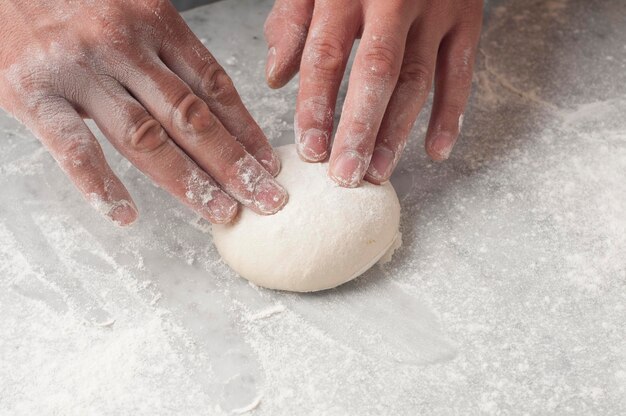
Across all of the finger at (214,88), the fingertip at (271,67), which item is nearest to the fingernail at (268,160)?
the finger at (214,88)

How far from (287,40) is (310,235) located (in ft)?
1.57

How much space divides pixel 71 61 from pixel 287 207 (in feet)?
1.66

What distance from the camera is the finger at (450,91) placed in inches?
61.6

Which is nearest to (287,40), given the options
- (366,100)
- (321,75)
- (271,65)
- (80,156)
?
(271,65)

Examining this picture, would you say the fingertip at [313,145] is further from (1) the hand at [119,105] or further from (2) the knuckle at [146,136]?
(2) the knuckle at [146,136]

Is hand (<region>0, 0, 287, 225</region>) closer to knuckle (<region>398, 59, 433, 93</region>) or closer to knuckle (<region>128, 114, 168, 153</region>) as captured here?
knuckle (<region>128, 114, 168, 153</region>)

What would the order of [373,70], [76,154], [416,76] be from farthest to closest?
1. [416,76]
2. [373,70]
3. [76,154]

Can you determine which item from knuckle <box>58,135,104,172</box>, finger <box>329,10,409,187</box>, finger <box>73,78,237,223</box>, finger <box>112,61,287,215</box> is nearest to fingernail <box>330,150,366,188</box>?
finger <box>329,10,409,187</box>

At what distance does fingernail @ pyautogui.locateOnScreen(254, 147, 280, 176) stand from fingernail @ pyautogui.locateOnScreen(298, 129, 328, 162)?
0.06 metres

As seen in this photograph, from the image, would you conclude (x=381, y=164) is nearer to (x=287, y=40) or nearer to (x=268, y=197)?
(x=268, y=197)

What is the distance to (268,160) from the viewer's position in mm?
1442

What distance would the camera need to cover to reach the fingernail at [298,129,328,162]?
142cm

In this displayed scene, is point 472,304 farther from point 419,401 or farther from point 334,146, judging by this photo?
point 334,146

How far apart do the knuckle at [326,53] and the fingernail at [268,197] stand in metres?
0.27
